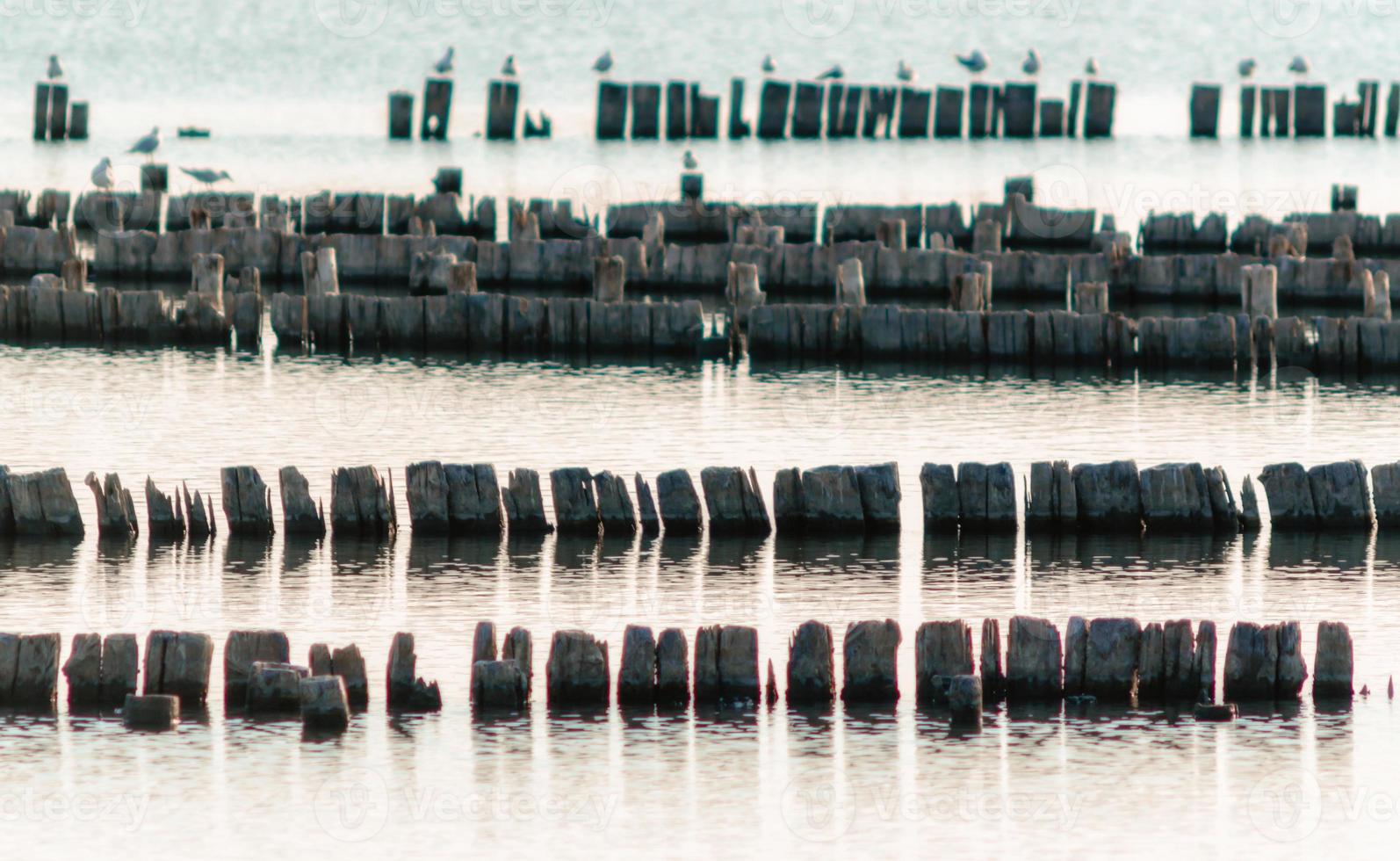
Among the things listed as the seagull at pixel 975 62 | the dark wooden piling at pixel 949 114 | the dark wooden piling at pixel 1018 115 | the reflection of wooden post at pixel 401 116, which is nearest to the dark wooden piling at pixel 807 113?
the dark wooden piling at pixel 949 114

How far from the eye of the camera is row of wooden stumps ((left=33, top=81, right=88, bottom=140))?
6606cm

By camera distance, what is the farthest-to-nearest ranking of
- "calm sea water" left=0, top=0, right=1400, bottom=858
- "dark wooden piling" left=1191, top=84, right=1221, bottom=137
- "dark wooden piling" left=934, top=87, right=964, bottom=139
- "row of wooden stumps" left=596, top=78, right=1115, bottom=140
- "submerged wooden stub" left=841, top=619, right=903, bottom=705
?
1. "dark wooden piling" left=1191, top=84, right=1221, bottom=137
2. "dark wooden piling" left=934, top=87, right=964, bottom=139
3. "row of wooden stumps" left=596, top=78, right=1115, bottom=140
4. "submerged wooden stub" left=841, top=619, right=903, bottom=705
5. "calm sea water" left=0, top=0, right=1400, bottom=858

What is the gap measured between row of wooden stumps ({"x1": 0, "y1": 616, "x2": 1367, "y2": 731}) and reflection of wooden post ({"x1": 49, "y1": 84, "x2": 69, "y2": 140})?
53.1m

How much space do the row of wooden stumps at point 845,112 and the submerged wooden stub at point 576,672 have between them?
178 ft

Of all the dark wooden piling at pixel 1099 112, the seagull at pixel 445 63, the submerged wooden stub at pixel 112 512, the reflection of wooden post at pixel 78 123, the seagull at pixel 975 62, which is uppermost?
the seagull at pixel 975 62

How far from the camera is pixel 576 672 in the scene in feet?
51.1

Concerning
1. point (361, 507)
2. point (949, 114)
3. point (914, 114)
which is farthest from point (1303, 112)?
point (361, 507)

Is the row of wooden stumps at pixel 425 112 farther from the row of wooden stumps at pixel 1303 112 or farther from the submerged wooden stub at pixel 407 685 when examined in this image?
the submerged wooden stub at pixel 407 685

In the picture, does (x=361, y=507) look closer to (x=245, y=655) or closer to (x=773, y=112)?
(x=245, y=655)

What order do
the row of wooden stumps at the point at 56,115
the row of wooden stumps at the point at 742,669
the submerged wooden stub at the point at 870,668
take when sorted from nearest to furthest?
the row of wooden stumps at the point at 742,669
the submerged wooden stub at the point at 870,668
the row of wooden stumps at the point at 56,115

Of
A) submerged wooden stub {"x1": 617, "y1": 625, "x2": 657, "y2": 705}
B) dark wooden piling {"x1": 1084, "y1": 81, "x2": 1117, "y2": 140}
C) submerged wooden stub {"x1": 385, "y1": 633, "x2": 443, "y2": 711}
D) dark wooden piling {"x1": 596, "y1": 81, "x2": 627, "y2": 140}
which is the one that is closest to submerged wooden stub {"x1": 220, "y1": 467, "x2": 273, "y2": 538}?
submerged wooden stub {"x1": 385, "y1": 633, "x2": 443, "y2": 711}

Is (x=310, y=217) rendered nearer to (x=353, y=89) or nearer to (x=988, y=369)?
(x=988, y=369)

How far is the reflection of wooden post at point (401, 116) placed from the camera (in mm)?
70562

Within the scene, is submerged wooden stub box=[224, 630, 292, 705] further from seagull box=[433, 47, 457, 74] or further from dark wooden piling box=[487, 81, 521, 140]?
dark wooden piling box=[487, 81, 521, 140]
